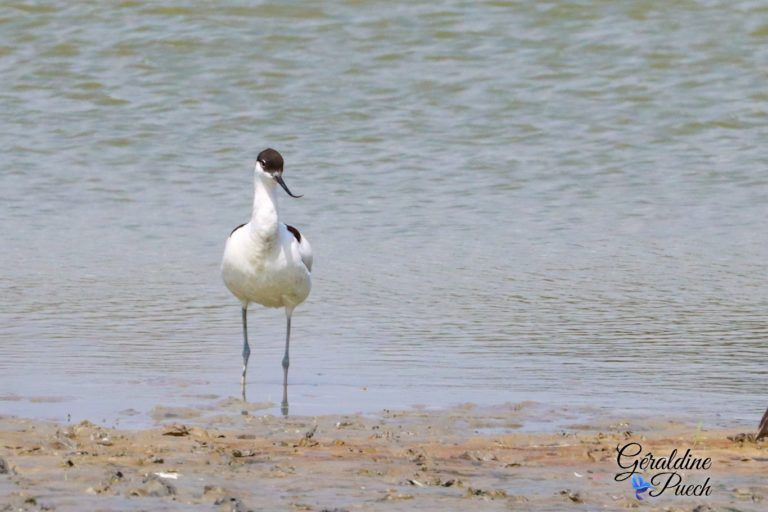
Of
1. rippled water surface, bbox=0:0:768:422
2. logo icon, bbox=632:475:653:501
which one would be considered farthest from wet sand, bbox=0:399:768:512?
rippled water surface, bbox=0:0:768:422

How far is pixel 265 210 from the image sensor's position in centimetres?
859

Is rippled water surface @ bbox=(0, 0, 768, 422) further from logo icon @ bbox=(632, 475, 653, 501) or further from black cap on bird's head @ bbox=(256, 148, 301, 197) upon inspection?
logo icon @ bbox=(632, 475, 653, 501)

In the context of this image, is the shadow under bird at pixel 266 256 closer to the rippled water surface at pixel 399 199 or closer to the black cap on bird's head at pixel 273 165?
the black cap on bird's head at pixel 273 165

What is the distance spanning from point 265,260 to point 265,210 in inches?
10.7

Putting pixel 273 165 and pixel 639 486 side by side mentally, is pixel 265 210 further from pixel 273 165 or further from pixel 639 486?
pixel 639 486

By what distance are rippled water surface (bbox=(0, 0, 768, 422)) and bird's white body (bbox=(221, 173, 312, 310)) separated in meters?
0.37

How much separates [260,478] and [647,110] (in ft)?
34.7

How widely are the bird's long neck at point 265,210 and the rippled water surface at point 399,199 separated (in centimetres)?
71

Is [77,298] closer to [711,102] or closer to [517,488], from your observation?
[517,488]

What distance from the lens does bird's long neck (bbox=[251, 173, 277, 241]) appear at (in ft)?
28.1

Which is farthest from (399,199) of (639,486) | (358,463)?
(639,486)

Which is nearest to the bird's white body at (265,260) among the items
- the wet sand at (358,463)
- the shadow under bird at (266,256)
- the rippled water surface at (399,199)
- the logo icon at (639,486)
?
the shadow under bird at (266,256)

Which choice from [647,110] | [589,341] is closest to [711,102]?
[647,110]

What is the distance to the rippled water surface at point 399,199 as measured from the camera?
8.16 metres
